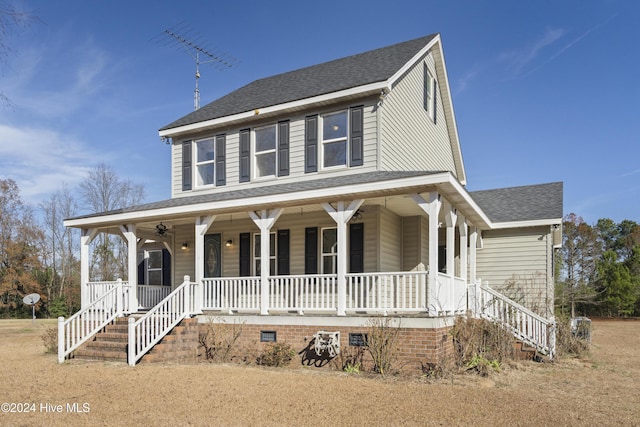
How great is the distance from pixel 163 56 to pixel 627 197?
139 ft

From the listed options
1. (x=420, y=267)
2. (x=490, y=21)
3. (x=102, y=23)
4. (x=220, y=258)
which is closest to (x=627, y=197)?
(x=490, y=21)

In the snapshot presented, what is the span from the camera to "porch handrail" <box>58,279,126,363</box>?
1182cm

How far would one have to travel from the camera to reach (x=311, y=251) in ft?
46.6

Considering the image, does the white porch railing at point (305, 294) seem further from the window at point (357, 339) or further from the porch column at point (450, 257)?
the porch column at point (450, 257)

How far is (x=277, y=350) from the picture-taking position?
11094 mm

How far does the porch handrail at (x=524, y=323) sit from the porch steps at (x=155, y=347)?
6.82 meters

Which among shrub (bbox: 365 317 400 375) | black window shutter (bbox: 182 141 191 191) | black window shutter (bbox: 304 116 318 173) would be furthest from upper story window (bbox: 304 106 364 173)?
shrub (bbox: 365 317 400 375)

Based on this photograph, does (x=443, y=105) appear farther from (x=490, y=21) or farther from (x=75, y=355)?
(x=75, y=355)

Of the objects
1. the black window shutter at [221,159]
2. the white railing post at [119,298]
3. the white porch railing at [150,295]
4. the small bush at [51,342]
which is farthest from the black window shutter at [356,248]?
the small bush at [51,342]

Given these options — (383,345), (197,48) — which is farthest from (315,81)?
(383,345)

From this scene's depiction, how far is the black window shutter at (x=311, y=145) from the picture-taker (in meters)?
14.0

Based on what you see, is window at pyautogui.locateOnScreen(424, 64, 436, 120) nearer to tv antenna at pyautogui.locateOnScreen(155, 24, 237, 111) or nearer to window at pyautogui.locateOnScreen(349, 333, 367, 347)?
tv antenna at pyautogui.locateOnScreen(155, 24, 237, 111)

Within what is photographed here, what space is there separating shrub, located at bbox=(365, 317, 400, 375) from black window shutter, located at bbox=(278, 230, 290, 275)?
474 cm

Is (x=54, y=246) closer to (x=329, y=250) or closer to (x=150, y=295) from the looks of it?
(x=150, y=295)
